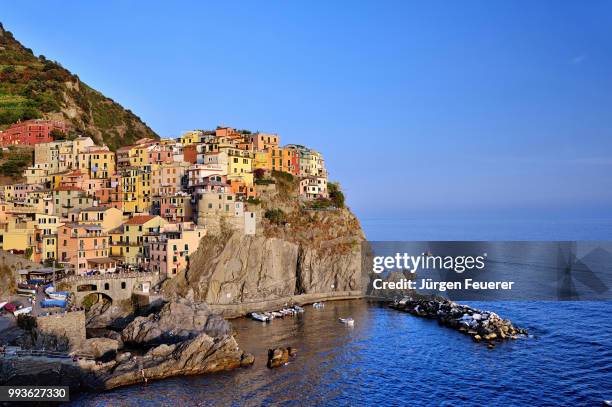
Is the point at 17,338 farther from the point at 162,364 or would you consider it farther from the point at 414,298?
the point at 414,298

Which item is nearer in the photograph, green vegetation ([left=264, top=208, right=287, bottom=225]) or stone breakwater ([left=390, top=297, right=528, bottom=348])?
stone breakwater ([left=390, top=297, right=528, bottom=348])

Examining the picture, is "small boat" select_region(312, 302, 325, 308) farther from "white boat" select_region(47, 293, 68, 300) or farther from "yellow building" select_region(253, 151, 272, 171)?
"white boat" select_region(47, 293, 68, 300)

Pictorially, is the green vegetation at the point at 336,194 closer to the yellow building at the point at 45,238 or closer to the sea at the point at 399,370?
the sea at the point at 399,370

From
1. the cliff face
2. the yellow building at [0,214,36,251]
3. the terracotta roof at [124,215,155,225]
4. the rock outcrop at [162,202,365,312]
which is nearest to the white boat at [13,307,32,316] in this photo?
the rock outcrop at [162,202,365,312]

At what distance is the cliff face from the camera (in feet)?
224

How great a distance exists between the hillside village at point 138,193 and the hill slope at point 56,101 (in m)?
9.15

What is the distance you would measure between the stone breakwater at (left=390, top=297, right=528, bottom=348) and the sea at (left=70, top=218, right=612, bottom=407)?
4.75 ft

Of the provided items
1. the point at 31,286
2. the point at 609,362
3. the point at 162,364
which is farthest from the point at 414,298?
the point at 31,286

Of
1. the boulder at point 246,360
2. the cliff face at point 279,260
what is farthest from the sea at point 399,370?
the cliff face at point 279,260

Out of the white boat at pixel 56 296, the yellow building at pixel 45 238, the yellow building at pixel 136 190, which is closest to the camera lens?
the white boat at pixel 56 296

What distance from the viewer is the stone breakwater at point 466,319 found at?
57812 millimetres

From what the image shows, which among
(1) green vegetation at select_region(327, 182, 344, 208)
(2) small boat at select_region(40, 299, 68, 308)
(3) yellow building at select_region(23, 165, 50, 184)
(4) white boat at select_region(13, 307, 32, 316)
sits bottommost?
(4) white boat at select_region(13, 307, 32, 316)

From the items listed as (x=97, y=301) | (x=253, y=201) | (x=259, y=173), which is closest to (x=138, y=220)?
(x=97, y=301)

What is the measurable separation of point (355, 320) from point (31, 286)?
3852cm
